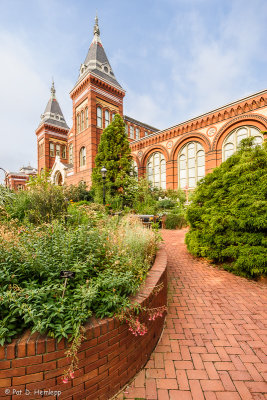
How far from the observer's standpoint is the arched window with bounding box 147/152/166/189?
66.2 ft

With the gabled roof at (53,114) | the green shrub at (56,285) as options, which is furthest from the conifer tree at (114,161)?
the gabled roof at (53,114)

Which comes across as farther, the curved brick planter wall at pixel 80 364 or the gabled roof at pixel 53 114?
the gabled roof at pixel 53 114

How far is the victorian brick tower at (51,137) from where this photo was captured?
102 ft

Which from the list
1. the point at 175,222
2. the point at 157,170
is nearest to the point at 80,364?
the point at 175,222

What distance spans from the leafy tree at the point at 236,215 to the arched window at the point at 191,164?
1220cm

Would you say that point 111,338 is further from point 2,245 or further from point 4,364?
point 2,245

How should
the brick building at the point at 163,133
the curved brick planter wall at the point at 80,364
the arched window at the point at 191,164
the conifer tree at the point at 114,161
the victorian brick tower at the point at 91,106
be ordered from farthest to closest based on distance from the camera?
the victorian brick tower at the point at 91,106 → the arched window at the point at 191,164 → the brick building at the point at 163,133 → the conifer tree at the point at 114,161 → the curved brick planter wall at the point at 80,364

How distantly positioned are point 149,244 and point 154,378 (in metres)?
2.19

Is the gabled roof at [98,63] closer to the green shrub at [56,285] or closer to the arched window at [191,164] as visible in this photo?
the arched window at [191,164]

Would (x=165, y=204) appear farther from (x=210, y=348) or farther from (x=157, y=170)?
(x=210, y=348)

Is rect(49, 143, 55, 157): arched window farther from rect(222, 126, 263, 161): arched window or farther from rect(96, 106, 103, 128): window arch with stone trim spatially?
rect(222, 126, 263, 161): arched window

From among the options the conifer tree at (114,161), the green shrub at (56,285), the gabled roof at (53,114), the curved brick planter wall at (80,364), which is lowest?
the curved brick planter wall at (80,364)

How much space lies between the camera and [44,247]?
7.97ft

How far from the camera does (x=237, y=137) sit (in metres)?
15.0
